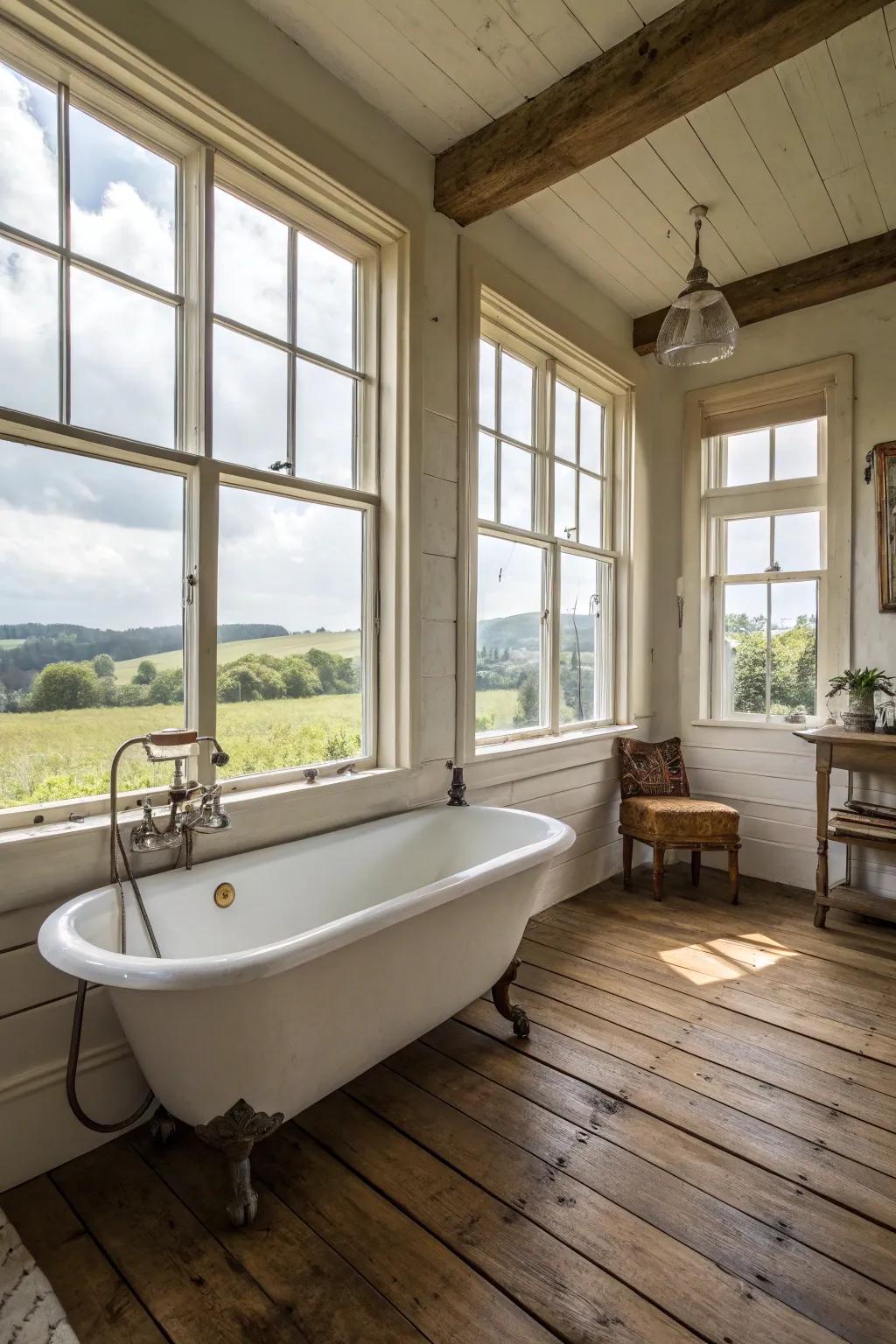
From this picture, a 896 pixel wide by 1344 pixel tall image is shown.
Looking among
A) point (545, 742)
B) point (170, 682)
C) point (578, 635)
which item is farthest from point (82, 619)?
point (578, 635)

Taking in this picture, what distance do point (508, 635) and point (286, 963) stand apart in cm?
201

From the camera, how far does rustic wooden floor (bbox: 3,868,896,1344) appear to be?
1211 mm

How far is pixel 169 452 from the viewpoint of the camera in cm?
185

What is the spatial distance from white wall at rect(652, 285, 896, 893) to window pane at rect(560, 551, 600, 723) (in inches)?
21.8

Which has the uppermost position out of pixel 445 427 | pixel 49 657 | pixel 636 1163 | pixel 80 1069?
pixel 445 427

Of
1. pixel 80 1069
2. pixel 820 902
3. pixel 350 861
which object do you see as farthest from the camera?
pixel 820 902

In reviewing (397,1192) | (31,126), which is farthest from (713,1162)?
(31,126)

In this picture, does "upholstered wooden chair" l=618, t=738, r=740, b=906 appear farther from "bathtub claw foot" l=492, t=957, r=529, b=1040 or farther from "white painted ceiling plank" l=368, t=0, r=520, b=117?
"white painted ceiling plank" l=368, t=0, r=520, b=117

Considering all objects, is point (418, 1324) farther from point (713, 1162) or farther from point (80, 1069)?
point (80, 1069)

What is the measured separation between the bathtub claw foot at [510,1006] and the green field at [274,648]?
1157 millimetres

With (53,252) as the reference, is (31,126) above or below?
above

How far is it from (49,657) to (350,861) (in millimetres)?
1045

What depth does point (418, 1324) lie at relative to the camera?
1.19 m

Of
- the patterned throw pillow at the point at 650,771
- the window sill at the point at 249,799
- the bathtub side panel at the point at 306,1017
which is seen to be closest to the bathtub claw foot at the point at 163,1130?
the bathtub side panel at the point at 306,1017
